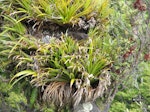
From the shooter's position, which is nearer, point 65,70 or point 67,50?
point 65,70

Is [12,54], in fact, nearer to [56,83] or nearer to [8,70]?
[8,70]

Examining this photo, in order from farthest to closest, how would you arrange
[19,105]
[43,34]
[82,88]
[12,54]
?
1. [19,105]
2. [43,34]
3. [12,54]
4. [82,88]

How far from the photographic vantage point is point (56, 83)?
148 inches

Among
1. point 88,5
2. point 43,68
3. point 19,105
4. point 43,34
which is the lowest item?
point 19,105

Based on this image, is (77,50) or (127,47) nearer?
(77,50)

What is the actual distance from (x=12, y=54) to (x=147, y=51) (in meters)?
1.92

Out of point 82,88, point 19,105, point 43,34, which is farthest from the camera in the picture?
point 19,105

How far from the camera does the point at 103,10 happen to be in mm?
4461

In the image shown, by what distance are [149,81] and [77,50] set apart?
2200mm

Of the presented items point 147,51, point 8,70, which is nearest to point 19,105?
point 8,70

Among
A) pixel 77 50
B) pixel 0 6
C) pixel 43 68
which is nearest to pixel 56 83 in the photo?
pixel 43 68

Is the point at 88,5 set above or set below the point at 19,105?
above

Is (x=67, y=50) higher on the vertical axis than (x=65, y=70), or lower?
higher

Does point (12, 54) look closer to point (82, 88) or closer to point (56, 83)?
point (56, 83)
